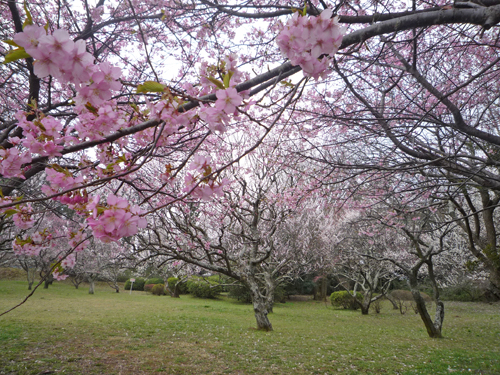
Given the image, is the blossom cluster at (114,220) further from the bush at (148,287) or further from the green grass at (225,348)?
the bush at (148,287)

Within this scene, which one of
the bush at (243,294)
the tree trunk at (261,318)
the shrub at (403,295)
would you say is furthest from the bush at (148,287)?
the shrub at (403,295)

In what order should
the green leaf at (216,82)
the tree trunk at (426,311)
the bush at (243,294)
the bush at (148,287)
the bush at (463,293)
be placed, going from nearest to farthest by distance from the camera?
1. the green leaf at (216,82)
2. the tree trunk at (426,311)
3. the bush at (463,293)
4. the bush at (243,294)
5. the bush at (148,287)

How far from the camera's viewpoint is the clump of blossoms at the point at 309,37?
1134mm

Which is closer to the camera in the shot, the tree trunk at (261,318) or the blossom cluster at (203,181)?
the blossom cluster at (203,181)

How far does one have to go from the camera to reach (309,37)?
1146mm

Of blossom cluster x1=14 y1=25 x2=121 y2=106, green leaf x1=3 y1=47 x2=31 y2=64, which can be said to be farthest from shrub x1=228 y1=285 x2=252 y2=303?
green leaf x1=3 y1=47 x2=31 y2=64

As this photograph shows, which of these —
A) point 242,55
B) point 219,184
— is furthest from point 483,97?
point 219,184

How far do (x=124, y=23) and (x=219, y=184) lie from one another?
422cm

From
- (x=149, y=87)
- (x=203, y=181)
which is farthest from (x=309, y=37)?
(x=203, y=181)

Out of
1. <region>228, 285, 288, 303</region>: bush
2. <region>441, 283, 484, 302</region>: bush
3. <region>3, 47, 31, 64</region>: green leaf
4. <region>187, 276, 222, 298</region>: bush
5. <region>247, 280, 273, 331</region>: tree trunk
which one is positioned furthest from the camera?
<region>187, 276, 222, 298</region>: bush

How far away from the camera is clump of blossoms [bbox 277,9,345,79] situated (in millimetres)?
1134

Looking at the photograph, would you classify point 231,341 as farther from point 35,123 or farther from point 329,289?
point 329,289

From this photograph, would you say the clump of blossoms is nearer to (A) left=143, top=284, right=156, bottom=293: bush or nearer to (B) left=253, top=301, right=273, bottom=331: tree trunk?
(B) left=253, top=301, right=273, bottom=331: tree trunk

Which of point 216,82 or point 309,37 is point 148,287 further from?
point 309,37
